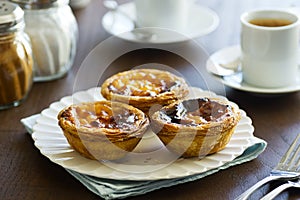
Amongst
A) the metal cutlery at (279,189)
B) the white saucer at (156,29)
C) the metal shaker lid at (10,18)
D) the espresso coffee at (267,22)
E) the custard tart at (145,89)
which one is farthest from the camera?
the white saucer at (156,29)

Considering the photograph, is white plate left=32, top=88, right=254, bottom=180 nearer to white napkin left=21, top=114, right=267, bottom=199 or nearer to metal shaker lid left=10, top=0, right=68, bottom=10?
white napkin left=21, top=114, right=267, bottom=199

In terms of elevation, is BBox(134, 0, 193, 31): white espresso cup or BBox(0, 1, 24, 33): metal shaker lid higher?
BBox(0, 1, 24, 33): metal shaker lid

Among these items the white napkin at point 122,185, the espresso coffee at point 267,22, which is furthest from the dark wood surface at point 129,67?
the espresso coffee at point 267,22

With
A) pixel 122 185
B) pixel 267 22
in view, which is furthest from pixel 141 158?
pixel 267 22

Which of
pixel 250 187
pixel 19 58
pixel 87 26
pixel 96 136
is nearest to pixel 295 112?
pixel 250 187

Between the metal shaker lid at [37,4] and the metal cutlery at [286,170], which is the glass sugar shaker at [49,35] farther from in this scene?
the metal cutlery at [286,170]

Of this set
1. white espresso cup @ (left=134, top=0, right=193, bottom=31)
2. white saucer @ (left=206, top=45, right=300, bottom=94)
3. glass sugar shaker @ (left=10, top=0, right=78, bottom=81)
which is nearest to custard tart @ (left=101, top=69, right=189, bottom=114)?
white saucer @ (left=206, top=45, right=300, bottom=94)

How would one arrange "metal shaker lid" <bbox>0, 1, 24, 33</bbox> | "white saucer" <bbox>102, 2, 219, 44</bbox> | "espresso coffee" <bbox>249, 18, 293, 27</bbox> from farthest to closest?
1. "white saucer" <bbox>102, 2, 219, 44</bbox>
2. "espresso coffee" <bbox>249, 18, 293, 27</bbox>
3. "metal shaker lid" <bbox>0, 1, 24, 33</bbox>
